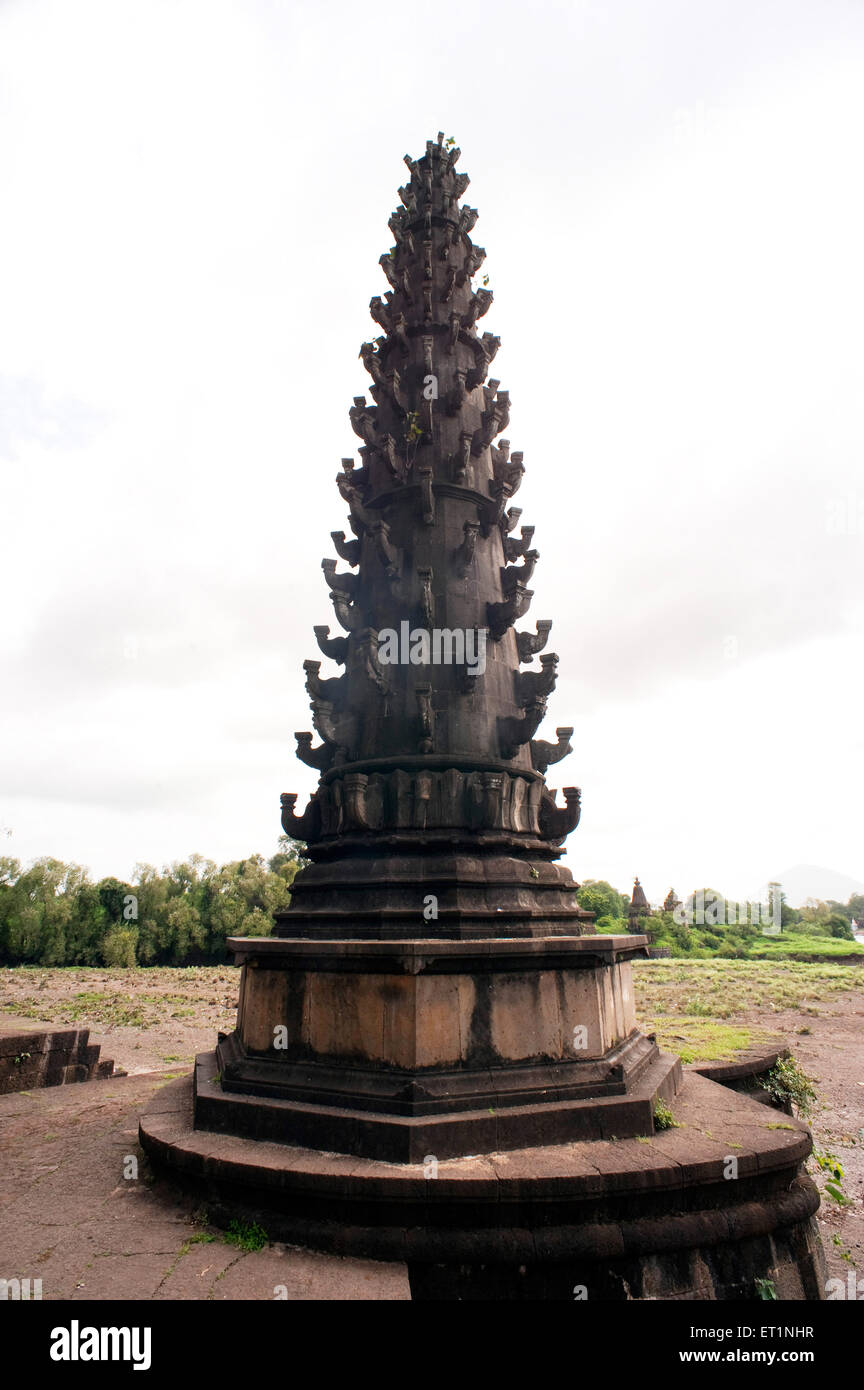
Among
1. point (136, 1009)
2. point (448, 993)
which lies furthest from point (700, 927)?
point (448, 993)

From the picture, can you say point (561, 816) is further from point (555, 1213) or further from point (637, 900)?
point (637, 900)

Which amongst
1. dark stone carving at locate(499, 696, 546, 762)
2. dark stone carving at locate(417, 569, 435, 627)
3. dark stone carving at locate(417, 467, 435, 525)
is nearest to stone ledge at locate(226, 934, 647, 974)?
dark stone carving at locate(499, 696, 546, 762)

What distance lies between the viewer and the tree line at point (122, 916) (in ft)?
142

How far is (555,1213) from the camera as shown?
4230 millimetres

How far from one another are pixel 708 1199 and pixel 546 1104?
1.13 m

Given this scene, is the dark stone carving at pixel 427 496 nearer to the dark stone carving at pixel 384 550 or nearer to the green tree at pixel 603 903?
the dark stone carving at pixel 384 550

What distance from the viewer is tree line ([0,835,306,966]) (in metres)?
43.2

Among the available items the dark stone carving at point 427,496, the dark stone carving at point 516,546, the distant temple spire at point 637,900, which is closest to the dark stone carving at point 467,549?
the dark stone carving at point 427,496

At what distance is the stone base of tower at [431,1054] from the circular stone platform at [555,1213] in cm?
16

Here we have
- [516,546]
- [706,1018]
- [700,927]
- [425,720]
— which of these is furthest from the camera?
[700,927]

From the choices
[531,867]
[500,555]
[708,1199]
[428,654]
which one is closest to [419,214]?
[500,555]

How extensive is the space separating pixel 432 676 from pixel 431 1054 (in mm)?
3657
